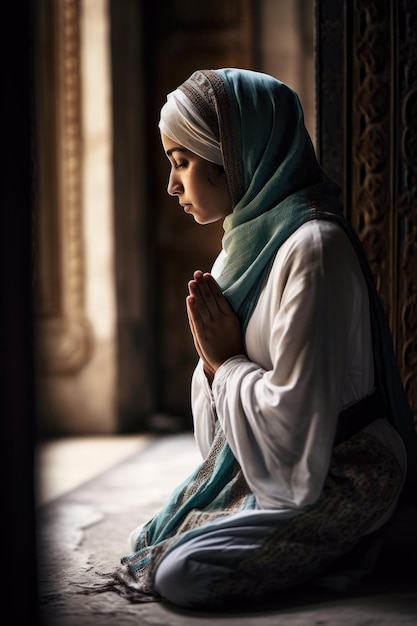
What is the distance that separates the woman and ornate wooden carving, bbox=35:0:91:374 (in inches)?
117

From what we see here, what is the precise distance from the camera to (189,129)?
2.45 m

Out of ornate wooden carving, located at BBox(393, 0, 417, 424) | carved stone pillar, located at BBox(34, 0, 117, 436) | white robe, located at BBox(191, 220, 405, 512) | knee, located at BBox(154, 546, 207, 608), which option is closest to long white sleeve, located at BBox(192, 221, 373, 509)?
white robe, located at BBox(191, 220, 405, 512)

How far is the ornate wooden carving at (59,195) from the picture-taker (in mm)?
5395

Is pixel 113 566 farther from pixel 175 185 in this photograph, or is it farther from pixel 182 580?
pixel 175 185

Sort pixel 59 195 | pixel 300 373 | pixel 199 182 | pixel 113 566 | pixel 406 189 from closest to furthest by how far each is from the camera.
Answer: pixel 300 373 < pixel 199 182 < pixel 113 566 < pixel 406 189 < pixel 59 195

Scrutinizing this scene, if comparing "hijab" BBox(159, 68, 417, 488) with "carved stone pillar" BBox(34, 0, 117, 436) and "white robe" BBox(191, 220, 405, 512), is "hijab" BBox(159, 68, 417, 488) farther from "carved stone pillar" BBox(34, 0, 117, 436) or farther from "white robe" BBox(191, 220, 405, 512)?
"carved stone pillar" BBox(34, 0, 117, 436)

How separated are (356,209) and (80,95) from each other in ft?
8.62

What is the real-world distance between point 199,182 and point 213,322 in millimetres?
385

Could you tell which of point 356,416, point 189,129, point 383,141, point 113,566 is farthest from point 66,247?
point 356,416

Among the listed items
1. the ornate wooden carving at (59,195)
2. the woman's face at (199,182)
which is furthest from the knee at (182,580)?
the ornate wooden carving at (59,195)

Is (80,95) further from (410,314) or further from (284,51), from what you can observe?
(410,314)

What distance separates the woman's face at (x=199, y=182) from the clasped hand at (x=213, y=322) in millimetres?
200

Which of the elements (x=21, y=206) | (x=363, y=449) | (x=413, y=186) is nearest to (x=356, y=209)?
(x=413, y=186)

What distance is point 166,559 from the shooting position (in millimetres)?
2289
